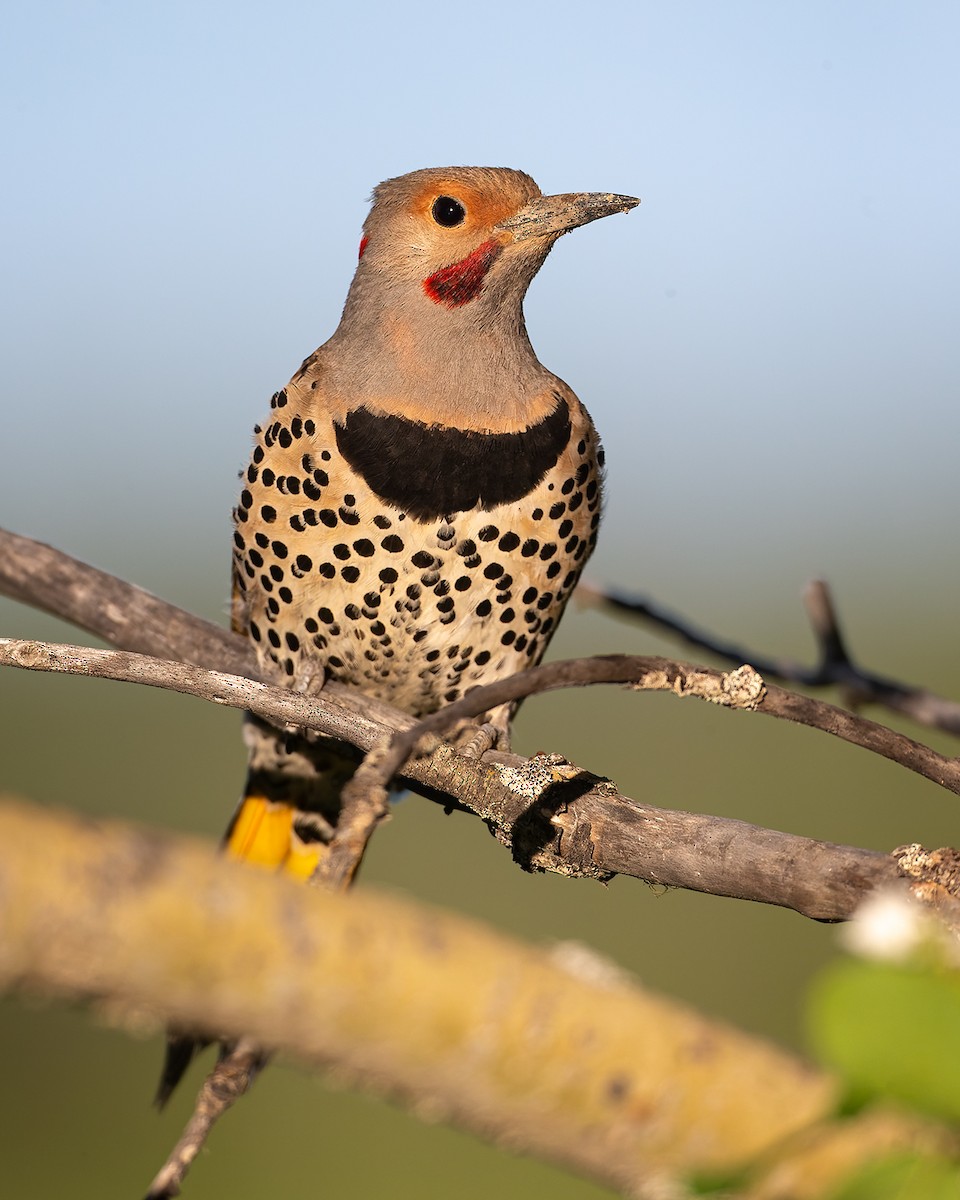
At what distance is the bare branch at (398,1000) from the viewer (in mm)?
879

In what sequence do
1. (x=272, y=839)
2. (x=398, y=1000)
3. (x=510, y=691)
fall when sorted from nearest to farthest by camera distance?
(x=398, y=1000), (x=510, y=691), (x=272, y=839)

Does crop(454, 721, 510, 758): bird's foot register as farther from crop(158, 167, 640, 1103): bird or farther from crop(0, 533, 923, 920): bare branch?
crop(0, 533, 923, 920): bare branch

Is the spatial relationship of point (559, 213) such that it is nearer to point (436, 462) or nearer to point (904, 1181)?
point (436, 462)

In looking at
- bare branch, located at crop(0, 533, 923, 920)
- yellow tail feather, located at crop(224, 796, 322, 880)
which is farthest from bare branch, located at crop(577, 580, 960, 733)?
yellow tail feather, located at crop(224, 796, 322, 880)

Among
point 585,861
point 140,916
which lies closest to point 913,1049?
point 140,916

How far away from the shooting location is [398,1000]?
901mm

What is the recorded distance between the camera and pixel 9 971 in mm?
885

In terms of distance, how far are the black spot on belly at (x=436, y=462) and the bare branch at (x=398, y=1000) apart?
2.88 meters

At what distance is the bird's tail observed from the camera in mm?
4453

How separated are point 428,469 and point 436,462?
3 centimetres

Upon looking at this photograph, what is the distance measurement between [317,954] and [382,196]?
3542 mm

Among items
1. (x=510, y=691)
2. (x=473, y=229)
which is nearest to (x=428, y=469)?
(x=473, y=229)

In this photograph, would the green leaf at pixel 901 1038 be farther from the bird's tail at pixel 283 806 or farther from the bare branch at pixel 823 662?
the bird's tail at pixel 283 806

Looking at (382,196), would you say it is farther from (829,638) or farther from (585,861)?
(585,861)
